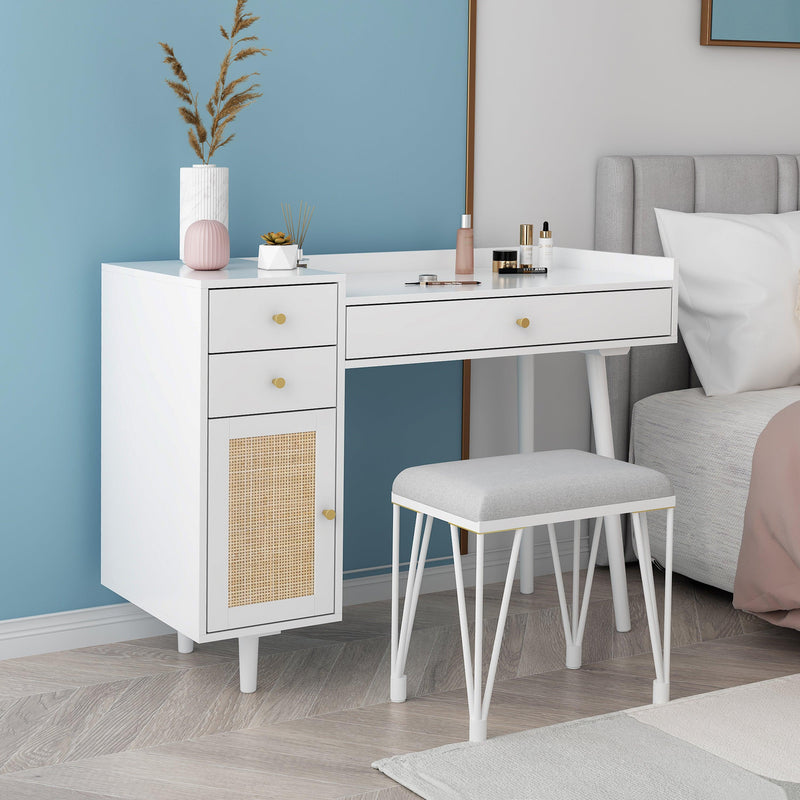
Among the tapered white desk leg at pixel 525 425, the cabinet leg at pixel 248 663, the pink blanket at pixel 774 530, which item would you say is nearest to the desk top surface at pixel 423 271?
the tapered white desk leg at pixel 525 425

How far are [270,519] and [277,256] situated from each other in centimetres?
50

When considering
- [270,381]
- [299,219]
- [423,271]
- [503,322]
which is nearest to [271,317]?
[270,381]

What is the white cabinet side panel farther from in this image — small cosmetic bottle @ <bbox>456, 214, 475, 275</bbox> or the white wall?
the white wall

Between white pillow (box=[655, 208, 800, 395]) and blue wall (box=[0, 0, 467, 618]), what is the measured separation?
0.65 meters

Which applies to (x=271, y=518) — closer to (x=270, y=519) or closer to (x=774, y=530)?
(x=270, y=519)

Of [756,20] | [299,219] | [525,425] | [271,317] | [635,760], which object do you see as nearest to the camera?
[635,760]

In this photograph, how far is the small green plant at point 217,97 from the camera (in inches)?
96.7

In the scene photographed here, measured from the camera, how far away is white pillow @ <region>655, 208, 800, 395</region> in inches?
118

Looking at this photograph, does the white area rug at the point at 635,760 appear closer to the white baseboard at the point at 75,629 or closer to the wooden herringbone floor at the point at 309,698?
the wooden herringbone floor at the point at 309,698

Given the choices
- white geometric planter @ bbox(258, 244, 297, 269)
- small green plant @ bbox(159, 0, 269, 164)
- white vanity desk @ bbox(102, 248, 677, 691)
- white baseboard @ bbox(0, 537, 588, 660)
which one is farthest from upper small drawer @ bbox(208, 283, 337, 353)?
white baseboard @ bbox(0, 537, 588, 660)

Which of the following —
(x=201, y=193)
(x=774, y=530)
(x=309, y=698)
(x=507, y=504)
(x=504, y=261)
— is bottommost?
(x=309, y=698)

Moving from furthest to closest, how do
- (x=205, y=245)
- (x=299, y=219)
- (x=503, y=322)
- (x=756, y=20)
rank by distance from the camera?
(x=756, y=20), (x=299, y=219), (x=503, y=322), (x=205, y=245)

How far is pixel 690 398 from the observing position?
3.05m

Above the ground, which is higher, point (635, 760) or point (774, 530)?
point (774, 530)
